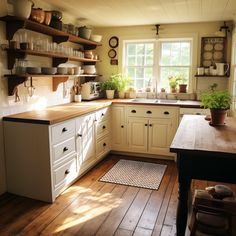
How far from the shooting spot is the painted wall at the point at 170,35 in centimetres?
444

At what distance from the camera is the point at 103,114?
4.11 metres

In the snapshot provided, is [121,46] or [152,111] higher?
[121,46]

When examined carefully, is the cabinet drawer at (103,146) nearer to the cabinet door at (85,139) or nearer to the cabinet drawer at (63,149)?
the cabinet door at (85,139)

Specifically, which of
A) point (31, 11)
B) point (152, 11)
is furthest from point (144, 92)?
point (31, 11)

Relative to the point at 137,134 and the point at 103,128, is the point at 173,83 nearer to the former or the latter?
the point at 137,134

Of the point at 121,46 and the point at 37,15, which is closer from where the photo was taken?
the point at 37,15

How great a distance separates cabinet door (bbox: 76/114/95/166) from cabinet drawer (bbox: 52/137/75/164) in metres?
0.15

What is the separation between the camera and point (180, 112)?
13.3 ft

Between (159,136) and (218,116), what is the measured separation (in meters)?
1.83

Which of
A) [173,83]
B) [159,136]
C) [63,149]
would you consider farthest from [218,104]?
[173,83]

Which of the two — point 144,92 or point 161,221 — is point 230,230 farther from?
point 144,92

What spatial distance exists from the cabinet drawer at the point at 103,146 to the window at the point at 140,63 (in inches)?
51.8

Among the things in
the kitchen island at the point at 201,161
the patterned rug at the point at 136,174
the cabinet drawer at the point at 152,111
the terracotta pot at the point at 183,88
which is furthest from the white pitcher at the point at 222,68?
the kitchen island at the point at 201,161

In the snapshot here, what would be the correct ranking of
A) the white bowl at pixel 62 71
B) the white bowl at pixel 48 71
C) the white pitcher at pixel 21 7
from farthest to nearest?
the white bowl at pixel 62 71 → the white bowl at pixel 48 71 → the white pitcher at pixel 21 7
